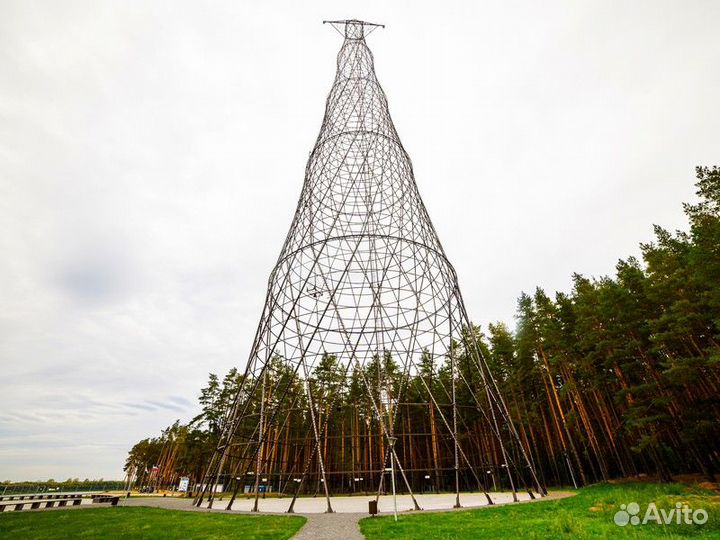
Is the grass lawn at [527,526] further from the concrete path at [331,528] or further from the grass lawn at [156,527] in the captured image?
the grass lawn at [156,527]

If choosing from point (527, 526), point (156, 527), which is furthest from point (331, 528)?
point (156, 527)

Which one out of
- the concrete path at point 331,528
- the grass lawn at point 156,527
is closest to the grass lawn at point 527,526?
the concrete path at point 331,528

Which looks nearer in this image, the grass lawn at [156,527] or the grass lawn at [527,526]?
the grass lawn at [527,526]

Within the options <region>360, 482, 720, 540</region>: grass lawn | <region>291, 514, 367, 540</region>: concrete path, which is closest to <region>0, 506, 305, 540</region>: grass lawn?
<region>291, 514, 367, 540</region>: concrete path

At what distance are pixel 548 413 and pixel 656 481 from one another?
9.94 meters

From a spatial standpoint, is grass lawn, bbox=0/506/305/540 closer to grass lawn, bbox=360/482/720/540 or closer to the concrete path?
the concrete path

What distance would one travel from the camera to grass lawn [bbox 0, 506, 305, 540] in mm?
7727

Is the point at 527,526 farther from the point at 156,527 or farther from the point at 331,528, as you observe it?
the point at 156,527

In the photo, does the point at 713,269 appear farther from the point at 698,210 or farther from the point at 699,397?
the point at 699,397

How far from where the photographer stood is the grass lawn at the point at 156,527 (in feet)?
25.3

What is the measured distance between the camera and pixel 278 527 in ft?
27.6

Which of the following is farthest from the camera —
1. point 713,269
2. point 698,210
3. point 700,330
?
point 700,330

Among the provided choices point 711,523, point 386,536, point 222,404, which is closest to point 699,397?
point 711,523

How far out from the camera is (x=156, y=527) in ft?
29.8
